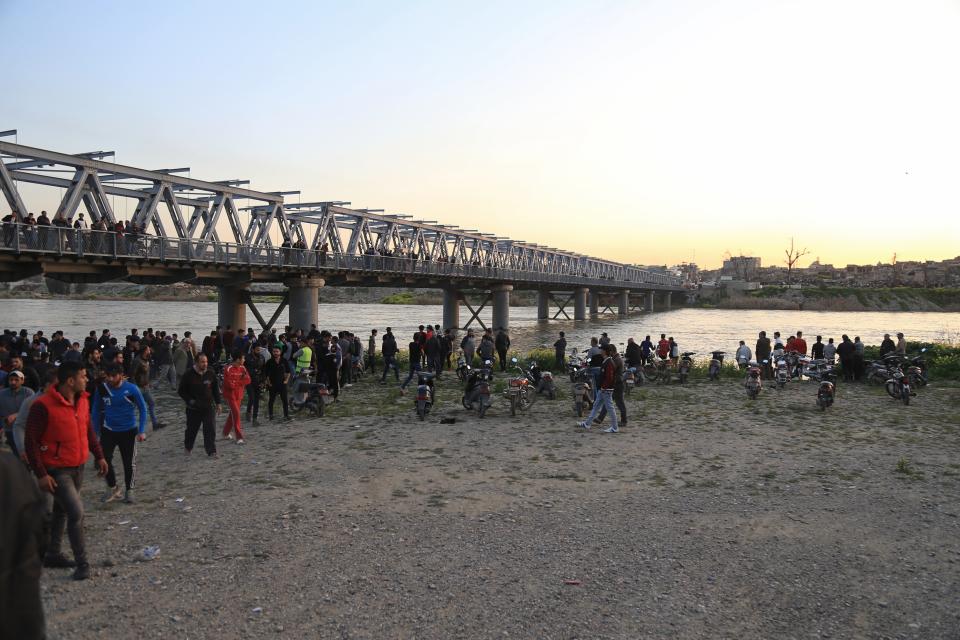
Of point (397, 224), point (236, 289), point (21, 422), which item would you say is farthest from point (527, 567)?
point (397, 224)

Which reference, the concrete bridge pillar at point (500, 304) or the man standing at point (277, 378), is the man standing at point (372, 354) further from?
the concrete bridge pillar at point (500, 304)

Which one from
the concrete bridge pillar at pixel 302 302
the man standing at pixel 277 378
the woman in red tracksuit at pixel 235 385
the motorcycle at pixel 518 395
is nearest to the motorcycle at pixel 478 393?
the motorcycle at pixel 518 395

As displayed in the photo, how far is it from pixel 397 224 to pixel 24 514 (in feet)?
153

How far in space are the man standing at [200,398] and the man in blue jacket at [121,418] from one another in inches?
62.7

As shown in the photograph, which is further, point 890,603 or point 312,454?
point 312,454

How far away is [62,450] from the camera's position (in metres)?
5.66

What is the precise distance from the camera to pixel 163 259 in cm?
2508

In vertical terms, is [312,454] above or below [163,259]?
below

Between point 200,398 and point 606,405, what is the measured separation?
7.29 meters

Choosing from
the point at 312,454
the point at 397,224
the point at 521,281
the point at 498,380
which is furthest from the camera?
the point at 521,281

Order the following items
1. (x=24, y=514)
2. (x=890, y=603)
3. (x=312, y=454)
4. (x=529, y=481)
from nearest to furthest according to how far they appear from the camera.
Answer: (x=24, y=514) < (x=890, y=603) < (x=529, y=481) < (x=312, y=454)

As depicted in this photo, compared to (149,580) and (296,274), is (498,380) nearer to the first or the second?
(149,580)

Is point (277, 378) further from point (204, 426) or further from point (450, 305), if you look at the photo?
point (450, 305)

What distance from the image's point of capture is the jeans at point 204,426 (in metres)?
9.66
